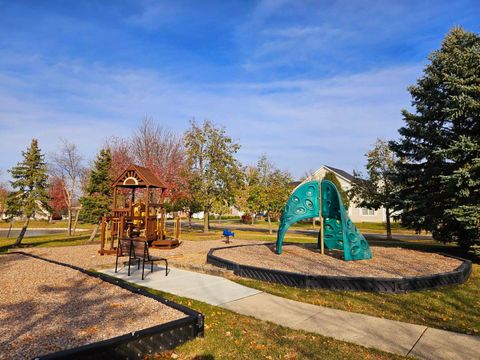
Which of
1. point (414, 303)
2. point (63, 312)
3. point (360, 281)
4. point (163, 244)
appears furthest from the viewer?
point (163, 244)

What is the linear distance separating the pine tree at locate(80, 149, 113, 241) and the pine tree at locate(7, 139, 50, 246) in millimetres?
2472

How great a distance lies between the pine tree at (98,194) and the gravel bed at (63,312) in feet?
39.5

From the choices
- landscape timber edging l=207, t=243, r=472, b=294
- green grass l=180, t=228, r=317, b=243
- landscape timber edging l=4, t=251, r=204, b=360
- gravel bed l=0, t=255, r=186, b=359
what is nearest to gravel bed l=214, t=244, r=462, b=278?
landscape timber edging l=207, t=243, r=472, b=294

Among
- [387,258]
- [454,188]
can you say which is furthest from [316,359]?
[454,188]

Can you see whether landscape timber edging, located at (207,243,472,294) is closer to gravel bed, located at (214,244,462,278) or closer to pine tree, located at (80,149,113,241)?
gravel bed, located at (214,244,462,278)

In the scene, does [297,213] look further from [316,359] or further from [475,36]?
[475,36]

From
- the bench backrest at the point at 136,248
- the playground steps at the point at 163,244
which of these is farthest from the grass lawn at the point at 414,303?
the playground steps at the point at 163,244

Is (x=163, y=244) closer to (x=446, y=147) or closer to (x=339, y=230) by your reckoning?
(x=339, y=230)

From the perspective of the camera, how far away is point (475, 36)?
46.8 ft

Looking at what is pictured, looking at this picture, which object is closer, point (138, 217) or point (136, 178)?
point (138, 217)

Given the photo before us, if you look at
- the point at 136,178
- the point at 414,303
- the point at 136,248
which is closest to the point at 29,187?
the point at 136,178

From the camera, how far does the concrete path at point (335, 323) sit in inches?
180

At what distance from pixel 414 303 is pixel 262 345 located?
4182 mm

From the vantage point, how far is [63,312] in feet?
18.5
